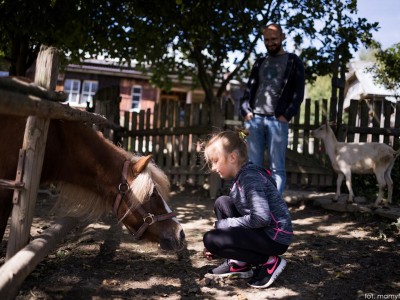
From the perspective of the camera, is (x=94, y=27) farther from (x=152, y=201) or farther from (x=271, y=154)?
(x=152, y=201)

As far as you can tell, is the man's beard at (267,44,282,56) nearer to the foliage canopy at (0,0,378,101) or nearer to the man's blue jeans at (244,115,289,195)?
the man's blue jeans at (244,115,289,195)

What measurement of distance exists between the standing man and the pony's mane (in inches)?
69.8

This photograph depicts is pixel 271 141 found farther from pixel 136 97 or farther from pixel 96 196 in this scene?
pixel 136 97

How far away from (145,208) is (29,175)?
83cm

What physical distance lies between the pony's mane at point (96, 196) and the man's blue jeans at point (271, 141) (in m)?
1.73

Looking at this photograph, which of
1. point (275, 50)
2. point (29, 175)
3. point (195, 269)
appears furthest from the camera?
point (275, 50)

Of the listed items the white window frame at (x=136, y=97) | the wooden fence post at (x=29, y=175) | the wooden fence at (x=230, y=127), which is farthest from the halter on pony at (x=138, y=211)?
the white window frame at (x=136, y=97)

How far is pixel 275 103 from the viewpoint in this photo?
438 cm

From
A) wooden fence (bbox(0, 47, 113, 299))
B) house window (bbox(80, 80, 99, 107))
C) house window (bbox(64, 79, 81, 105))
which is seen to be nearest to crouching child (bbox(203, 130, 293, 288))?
wooden fence (bbox(0, 47, 113, 299))

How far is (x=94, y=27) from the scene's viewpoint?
7.54 metres

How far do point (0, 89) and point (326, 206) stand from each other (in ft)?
17.8

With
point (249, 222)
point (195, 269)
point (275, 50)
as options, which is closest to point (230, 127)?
point (275, 50)

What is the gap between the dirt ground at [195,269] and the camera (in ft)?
8.80

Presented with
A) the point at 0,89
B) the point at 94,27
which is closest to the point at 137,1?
the point at 94,27
